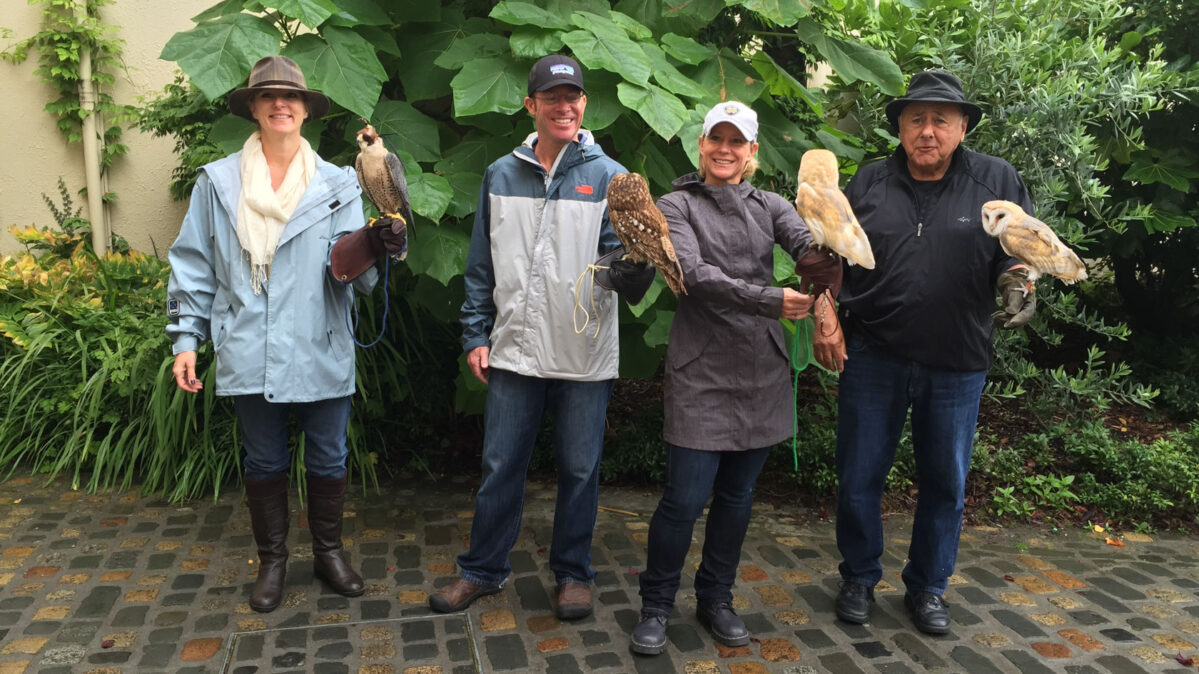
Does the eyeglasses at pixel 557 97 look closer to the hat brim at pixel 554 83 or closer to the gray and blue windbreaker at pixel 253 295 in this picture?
the hat brim at pixel 554 83

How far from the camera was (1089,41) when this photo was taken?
4781 millimetres

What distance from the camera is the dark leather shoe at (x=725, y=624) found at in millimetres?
3211

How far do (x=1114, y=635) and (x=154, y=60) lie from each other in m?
7.02

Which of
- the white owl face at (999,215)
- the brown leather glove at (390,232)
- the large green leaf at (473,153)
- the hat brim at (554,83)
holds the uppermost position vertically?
the hat brim at (554,83)

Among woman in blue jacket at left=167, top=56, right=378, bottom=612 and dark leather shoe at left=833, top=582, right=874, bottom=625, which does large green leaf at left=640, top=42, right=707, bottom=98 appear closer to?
woman in blue jacket at left=167, top=56, right=378, bottom=612

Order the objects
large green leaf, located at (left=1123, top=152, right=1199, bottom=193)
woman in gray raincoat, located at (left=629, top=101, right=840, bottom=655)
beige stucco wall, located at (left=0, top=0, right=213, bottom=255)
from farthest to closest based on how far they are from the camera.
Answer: beige stucco wall, located at (left=0, top=0, right=213, bottom=255) → large green leaf, located at (left=1123, top=152, right=1199, bottom=193) → woman in gray raincoat, located at (left=629, top=101, right=840, bottom=655)

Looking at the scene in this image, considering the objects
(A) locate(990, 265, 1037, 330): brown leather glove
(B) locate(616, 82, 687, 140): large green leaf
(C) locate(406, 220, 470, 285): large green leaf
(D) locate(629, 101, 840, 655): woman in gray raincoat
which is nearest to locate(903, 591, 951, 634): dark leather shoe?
(D) locate(629, 101, 840, 655): woman in gray raincoat

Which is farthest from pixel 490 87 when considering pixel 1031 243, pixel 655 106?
pixel 1031 243

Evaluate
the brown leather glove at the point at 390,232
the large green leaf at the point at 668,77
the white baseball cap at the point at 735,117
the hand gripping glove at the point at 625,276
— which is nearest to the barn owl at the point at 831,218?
the white baseball cap at the point at 735,117

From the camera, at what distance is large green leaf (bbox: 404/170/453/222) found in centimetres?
333

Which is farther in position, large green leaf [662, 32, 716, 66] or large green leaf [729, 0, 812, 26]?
large green leaf [662, 32, 716, 66]

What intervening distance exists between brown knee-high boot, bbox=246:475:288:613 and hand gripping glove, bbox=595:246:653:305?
163cm

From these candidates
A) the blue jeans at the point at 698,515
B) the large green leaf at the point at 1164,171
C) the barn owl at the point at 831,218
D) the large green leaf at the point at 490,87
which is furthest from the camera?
the large green leaf at the point at 1164,171

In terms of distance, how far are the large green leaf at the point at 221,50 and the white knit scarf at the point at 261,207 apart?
0.84 ft
